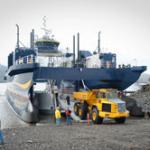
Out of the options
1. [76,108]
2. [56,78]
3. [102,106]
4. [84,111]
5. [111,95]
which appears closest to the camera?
[102,106]

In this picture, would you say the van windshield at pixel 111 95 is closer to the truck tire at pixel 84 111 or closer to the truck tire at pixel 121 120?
the truck tire at pixel 121 120

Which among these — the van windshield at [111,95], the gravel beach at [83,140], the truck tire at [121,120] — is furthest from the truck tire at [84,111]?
the gravel beach at [83,140]

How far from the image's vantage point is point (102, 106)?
21.0m

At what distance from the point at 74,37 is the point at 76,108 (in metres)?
6.44

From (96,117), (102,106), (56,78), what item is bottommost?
(96,117)

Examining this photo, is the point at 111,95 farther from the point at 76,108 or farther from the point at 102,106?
the point at 76,108

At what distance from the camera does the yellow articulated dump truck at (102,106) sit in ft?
67.7

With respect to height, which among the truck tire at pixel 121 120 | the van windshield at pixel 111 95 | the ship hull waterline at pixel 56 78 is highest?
the ship hull waterline at pixel 56 78

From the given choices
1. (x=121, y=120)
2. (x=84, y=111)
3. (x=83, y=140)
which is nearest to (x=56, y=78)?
(x=84, y=111)

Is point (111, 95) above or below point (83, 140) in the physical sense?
above

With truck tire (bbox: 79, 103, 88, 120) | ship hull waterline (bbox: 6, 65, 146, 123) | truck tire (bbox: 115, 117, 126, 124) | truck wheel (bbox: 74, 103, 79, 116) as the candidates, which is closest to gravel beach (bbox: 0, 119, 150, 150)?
truck tire (bbox: 115, 117, 126, 124)

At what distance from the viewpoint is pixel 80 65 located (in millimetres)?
28516

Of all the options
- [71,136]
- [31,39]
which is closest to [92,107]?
[71,136]

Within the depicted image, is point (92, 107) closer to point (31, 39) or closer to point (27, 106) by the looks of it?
point (27, 106)
